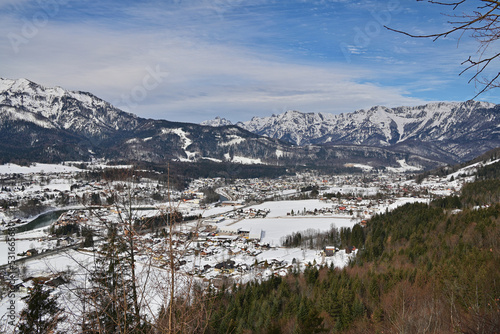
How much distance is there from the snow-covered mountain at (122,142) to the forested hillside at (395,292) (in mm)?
93172

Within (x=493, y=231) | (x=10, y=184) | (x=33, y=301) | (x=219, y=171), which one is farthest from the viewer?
(x=219, y=171)

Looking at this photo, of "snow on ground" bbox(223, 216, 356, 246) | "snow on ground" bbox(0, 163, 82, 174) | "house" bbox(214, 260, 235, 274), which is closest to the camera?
"house" bbox(214, 260, 235, 274)

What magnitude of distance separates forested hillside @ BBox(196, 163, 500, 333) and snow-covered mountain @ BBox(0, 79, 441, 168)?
93.2m

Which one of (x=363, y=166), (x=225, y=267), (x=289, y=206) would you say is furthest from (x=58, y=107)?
(x=225, y=267)

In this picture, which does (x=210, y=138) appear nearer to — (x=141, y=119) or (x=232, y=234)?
(x=141, y=119)

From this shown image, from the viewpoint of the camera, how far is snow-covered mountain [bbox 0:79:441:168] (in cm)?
11236

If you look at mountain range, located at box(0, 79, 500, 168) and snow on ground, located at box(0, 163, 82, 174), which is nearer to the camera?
snow on ground, located at box(0, 163, 82, 174)

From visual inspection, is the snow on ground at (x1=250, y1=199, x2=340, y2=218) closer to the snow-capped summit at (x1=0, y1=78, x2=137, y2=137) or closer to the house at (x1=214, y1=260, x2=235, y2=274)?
the house at (x1=214, y1=260, x2=235, y2=274)

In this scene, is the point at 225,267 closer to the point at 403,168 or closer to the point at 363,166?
the point at 363,166

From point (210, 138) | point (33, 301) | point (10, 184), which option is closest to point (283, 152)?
point (210, 138)

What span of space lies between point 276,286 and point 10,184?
5625 cm

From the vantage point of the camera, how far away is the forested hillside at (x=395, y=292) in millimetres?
5918

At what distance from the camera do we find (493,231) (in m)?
14.7

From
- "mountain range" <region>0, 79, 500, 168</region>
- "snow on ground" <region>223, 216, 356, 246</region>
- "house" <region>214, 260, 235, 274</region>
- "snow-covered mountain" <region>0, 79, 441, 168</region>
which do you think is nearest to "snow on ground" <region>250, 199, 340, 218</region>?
"snow on ground" <region>223, 216, 356, 246</region>
